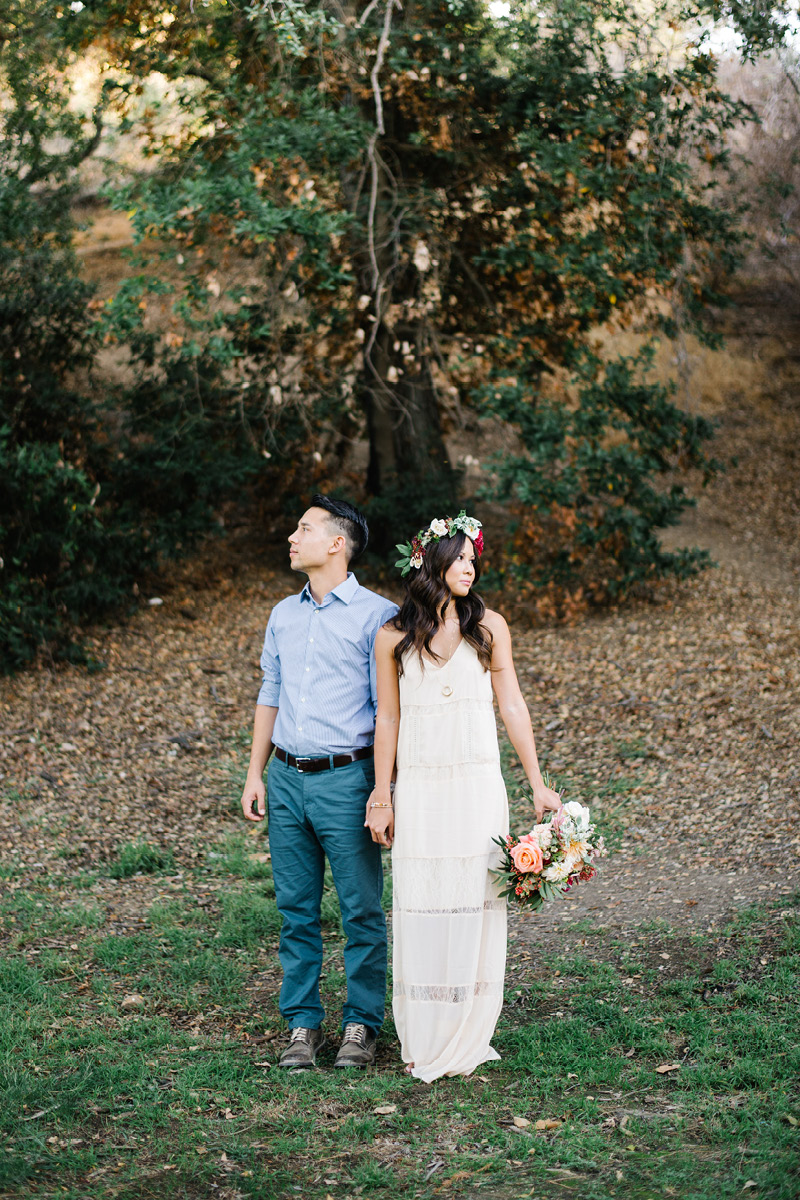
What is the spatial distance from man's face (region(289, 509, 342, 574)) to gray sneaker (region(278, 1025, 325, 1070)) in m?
1.64

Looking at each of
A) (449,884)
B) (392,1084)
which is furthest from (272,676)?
(392,1084)

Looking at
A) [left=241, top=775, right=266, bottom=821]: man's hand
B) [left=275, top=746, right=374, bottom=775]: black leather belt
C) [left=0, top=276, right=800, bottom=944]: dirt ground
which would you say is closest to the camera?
[left=275, top=746, right=374, bottom=775]: black leather belt

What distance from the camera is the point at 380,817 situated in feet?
12.3

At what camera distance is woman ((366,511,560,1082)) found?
3686mm

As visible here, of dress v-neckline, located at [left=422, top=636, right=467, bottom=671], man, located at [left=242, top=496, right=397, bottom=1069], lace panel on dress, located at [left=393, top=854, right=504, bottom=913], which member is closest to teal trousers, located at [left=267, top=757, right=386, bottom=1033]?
man, located at [left=242, top=496, right=397, bottom=1069]

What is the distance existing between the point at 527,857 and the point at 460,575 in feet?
3.07

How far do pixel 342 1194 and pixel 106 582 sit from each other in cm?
658

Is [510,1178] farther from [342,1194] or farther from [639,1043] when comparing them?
[639,1043]

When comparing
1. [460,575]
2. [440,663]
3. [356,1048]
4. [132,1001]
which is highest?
[460,575]

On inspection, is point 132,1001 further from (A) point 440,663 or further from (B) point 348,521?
(B) point 348,521

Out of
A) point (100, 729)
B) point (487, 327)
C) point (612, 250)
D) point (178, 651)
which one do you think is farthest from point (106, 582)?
point (612, 250)

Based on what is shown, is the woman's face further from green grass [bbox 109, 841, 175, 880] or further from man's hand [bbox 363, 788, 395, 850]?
green grass [bbox 109, 841, 175, 880]

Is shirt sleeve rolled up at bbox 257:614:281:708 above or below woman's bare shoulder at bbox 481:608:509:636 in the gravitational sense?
below

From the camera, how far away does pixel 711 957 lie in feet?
15.1
